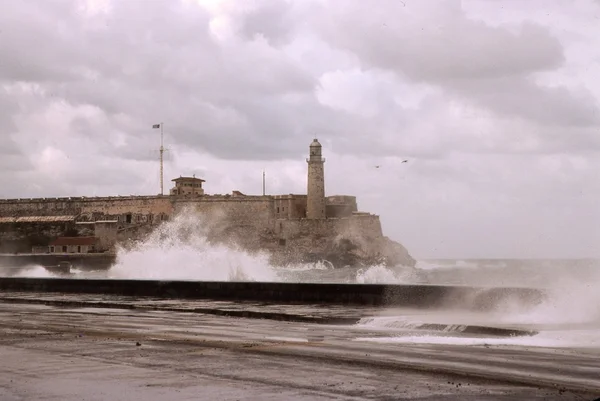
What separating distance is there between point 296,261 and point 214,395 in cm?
8362

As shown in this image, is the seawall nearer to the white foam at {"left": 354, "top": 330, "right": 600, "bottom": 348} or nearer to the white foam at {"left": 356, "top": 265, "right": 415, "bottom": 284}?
the white foam at {"left": 354, "top": 330, "right": 600, "bottom": 348}

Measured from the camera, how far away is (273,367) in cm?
846

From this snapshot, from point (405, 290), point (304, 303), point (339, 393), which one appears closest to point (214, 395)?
point (339, 393)

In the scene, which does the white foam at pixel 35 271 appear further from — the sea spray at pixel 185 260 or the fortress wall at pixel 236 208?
the fortress wall at pixel 236 208

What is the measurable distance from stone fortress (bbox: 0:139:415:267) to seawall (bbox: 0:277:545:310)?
6300 centimetres

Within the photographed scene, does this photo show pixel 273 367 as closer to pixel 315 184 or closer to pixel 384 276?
pixel 384 276

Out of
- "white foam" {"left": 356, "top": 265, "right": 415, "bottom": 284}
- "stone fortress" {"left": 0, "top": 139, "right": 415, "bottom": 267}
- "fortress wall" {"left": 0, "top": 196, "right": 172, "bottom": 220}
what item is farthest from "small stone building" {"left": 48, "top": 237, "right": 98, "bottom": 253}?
"white foam" {"left": 356, "top": 265, "right": 415, "bottom": 284}

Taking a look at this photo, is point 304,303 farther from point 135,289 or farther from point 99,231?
point 99,231

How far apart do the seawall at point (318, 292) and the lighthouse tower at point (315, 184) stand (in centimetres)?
6467

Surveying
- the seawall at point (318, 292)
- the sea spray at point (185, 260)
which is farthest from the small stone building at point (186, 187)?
the seawall at point (318, 292)

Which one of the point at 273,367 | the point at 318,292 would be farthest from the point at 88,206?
the point at 273,367

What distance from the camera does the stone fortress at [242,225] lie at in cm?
8950

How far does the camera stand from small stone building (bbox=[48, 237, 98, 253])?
84.4m

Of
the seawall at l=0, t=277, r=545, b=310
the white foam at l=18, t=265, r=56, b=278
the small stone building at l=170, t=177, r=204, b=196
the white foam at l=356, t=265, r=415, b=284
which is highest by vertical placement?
the small stone building at l=170, t=177, r=204, b=196
